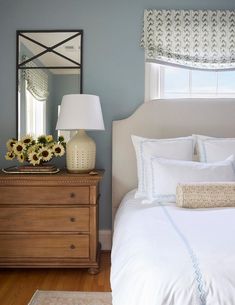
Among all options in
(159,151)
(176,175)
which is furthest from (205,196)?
(159,151)

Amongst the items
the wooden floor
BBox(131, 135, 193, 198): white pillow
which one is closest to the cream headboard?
BBox(131, 135, 193, 198): white pillow

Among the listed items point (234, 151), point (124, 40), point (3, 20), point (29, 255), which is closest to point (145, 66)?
point (124, 40)

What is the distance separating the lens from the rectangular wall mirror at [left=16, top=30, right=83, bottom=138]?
9.41 ft

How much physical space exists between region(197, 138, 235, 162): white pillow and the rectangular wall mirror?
124 centimetres

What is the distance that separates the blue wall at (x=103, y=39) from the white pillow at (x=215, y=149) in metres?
0.76

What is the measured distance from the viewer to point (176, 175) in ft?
7.08

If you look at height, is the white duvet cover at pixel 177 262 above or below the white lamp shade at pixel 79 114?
below

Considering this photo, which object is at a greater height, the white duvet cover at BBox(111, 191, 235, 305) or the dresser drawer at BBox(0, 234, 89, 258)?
the white duvet cover at BBox(111, 191, 235, 305)

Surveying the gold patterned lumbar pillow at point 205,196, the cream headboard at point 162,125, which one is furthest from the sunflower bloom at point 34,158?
the gold patterned lumbar pillow at point 205,196

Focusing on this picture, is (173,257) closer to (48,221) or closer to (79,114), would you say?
(48,221)

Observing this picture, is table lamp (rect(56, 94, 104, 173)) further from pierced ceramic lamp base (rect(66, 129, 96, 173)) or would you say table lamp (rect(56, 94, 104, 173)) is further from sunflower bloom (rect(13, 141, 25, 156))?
sunflower bloom (rect(13, 141, 25, 156))

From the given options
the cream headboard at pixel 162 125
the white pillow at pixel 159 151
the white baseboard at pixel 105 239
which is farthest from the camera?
the white baseboard at pixel 105 239

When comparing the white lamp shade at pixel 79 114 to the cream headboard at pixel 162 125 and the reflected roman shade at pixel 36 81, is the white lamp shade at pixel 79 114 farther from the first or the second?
the reflected roman shade at pixel 36 81

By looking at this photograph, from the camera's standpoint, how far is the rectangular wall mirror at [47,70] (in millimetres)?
2867
